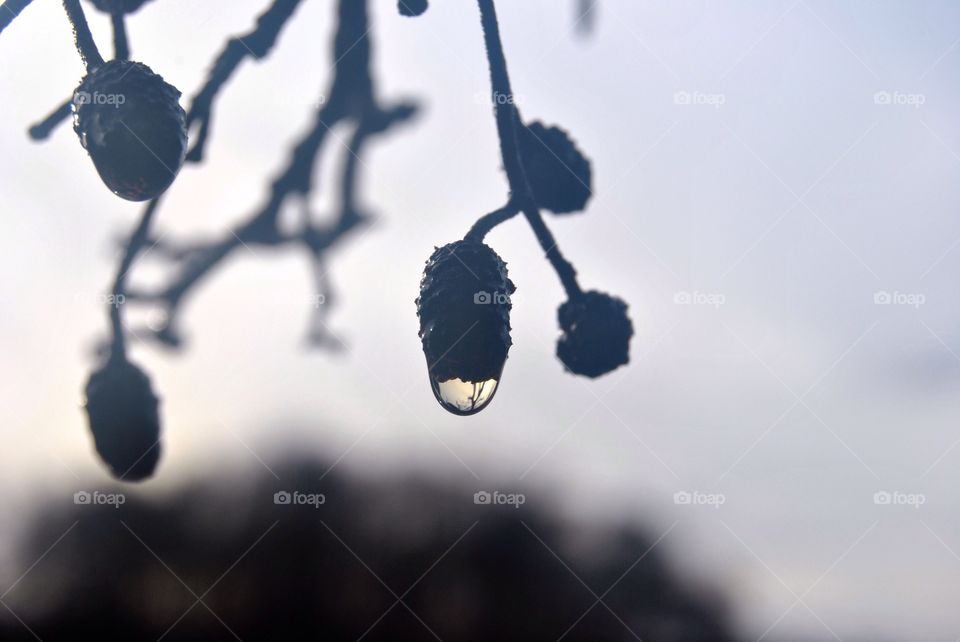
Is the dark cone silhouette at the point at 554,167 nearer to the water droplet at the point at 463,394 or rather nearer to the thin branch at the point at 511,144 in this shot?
the thin branch at the point at 511,144

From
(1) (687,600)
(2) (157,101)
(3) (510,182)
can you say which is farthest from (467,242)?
(1) (687,600)

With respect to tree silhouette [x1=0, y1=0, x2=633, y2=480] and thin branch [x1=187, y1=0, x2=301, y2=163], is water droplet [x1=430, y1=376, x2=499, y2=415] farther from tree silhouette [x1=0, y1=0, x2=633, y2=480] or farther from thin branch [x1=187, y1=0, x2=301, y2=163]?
thin branch [x1=187, y1=0, x2=301, y2=163]

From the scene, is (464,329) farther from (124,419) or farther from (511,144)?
(124,419)

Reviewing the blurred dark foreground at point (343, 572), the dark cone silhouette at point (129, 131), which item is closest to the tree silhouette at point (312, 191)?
the dark cone silhouette at point (129, 131)

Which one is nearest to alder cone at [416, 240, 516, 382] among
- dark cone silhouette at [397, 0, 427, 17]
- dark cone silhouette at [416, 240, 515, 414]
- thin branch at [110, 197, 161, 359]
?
dark cone silhouette at [416, 240, 515, 414]

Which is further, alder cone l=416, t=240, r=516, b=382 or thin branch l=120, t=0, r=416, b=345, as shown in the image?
thin branch l=120, t=0, r=416, b=345

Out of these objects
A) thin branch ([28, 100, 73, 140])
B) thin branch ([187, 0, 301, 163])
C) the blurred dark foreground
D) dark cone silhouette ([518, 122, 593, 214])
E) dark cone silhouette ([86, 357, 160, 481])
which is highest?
thin branch ([187, 0, 301, 163])
